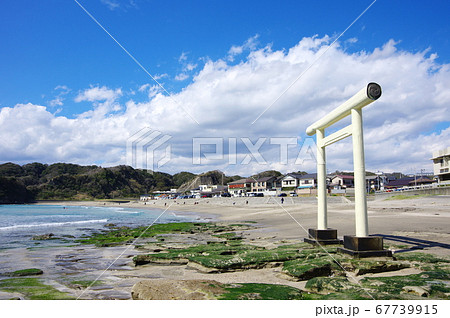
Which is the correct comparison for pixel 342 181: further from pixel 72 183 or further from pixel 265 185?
pixel 72 183

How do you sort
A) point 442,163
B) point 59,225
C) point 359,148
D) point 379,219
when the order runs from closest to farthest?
point 359,148
point 379,219
point 59,225
point 442,163

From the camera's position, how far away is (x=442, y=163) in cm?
5522

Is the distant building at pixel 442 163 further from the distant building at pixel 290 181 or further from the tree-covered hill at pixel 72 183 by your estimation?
the tree-covered hill at pixel 72 183

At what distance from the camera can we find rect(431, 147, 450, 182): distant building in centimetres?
5356

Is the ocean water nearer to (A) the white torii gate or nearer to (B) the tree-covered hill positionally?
(A) the white torii gate

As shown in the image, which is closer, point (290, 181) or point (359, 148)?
point (359, 148)

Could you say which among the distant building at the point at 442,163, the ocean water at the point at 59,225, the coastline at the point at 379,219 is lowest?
the ocean water at the point at 59,225

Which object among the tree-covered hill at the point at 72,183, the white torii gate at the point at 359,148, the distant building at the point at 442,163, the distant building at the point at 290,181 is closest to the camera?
the white torii gate at the point at 359,148

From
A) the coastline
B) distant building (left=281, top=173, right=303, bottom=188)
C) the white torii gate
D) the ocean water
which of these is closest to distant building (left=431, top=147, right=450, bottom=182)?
the coastline

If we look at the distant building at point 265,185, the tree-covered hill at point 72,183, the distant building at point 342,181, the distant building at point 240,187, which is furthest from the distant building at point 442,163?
the tree-covered hill at point 72,183

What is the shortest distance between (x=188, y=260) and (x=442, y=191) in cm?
3656

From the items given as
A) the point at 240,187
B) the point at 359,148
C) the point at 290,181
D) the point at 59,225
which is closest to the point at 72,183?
the point at 240,187

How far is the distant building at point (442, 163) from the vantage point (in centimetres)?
5356

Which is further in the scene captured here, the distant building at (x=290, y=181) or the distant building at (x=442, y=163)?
the distant building at (x=290, y=181)
